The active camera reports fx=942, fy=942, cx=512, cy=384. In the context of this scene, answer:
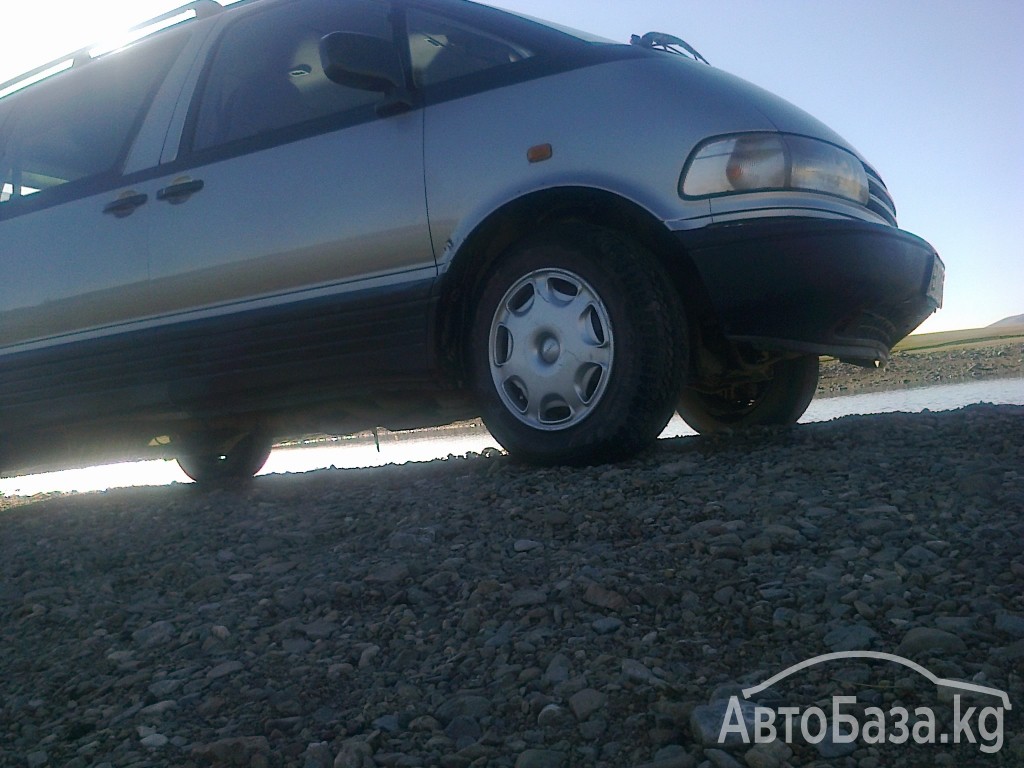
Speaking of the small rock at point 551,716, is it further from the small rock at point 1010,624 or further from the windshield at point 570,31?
the windshield at point 570,31

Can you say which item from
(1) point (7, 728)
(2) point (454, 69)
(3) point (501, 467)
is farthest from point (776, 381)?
(1) point (7, 728)

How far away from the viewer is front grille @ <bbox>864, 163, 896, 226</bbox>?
364 centimetres

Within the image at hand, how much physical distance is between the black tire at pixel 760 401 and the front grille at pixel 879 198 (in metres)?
0.75

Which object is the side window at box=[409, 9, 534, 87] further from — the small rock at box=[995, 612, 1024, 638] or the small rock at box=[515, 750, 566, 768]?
the small rock at box=[515, 750, 566, 768]

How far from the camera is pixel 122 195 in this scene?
4.09 m

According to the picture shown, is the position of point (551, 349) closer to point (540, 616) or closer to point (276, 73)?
point (540, 616)

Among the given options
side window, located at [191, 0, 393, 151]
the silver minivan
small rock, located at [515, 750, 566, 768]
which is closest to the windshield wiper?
the silver minivan

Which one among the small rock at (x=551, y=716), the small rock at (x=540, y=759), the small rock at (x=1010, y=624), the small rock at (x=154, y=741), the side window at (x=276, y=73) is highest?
the side window at (x=276, y=73)

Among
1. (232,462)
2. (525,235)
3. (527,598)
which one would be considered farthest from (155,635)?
(232,462)

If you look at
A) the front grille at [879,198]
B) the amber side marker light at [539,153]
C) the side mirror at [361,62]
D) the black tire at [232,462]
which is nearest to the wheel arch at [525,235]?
the amber side marker light at [539,153]

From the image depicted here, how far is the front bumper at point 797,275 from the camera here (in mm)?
3127

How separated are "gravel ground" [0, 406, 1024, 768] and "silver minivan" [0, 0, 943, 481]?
0.43 metres

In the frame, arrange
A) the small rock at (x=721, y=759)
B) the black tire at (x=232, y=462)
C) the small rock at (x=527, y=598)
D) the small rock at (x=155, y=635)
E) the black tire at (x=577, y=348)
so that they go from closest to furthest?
the small rock at (x=721, y=759) → the small rock at (x=527, y=598) → the small rock at (x=155, y=635) → the black tire at (x=577, y=348) → the black tire at (x=232, y=462)

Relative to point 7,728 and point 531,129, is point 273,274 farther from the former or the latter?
point 7,728
